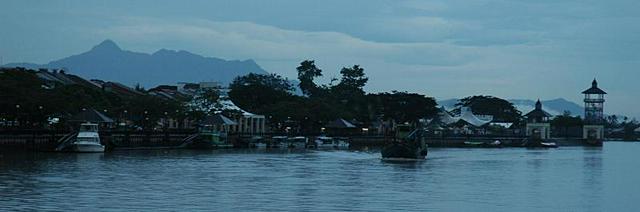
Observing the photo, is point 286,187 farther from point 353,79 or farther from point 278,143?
point 353,79

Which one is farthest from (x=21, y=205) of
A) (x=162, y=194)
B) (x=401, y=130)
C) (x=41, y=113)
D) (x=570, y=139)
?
(x=570, y=139)

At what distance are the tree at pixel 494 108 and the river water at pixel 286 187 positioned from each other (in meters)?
122

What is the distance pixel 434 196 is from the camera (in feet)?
106

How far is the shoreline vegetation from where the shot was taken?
208ft

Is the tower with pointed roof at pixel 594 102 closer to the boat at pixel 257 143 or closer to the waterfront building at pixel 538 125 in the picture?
the waterfront building at pixel 538 125

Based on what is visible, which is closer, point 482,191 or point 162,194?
point 162,194

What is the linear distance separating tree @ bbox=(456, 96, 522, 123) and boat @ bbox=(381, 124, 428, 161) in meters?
108

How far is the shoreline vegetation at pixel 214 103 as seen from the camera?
208ft

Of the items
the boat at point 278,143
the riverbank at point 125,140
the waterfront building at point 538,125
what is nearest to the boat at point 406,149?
the riverbank at point 125,140

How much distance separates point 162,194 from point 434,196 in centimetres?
881

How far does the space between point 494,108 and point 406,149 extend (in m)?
116

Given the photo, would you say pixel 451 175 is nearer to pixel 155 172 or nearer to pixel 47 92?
pixel 155 172

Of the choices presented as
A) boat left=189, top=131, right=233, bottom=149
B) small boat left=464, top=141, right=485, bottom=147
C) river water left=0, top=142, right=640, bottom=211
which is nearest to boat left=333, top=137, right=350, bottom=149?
boat left=189, top=131, right=233, bottom=149

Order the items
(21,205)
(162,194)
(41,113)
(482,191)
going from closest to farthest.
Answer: (21,205) < (162,194) < (482,191) < (41,113)
